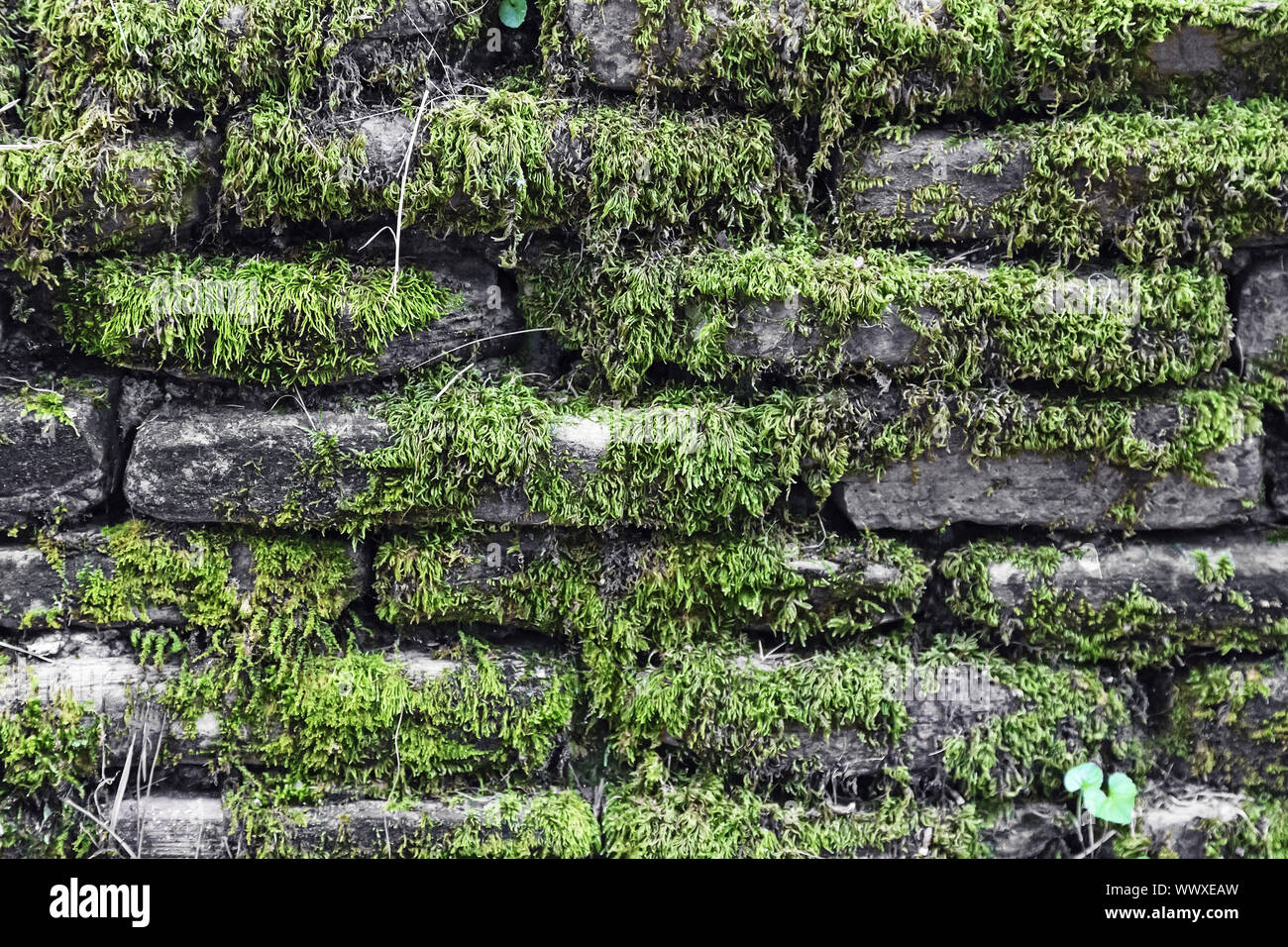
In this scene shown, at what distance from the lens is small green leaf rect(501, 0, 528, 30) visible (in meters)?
2.12

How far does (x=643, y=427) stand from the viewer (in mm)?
2145

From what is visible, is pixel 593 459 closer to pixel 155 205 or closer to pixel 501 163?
pixel 501 163

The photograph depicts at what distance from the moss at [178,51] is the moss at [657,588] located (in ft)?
4.18

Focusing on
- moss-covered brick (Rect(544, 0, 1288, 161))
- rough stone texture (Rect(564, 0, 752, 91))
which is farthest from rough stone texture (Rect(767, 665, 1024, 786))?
rough stone texture (Rect(564, 0, 752, 91))

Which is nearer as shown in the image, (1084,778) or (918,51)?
(918,51)

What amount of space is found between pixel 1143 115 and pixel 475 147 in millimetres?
1762

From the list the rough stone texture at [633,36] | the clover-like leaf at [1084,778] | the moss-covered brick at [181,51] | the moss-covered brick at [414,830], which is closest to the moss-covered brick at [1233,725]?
the clover-like leaf at [1084,778]

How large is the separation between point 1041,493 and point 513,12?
1955mm


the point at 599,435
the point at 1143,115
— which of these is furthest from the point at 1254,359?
the point at 599,435

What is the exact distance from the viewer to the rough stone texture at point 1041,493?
2201mm

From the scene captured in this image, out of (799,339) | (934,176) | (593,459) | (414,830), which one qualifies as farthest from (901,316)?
(414,830)

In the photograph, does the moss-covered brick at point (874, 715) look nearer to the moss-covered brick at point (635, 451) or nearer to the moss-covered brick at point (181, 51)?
the moss-covered brick at point (635, 451)

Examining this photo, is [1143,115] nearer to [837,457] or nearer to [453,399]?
[837,457]

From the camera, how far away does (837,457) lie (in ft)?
7.09
